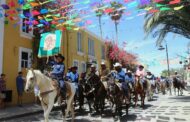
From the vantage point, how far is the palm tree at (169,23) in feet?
67.7

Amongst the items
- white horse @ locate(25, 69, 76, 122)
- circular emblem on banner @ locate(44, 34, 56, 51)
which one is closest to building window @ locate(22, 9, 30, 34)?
circular emblem on banner @ locate(44, 34, 56, 51)

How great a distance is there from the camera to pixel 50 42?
1434 cm

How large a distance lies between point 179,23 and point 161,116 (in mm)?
10190

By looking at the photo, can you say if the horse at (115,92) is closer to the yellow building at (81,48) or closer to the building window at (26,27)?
the building window at (26,27)

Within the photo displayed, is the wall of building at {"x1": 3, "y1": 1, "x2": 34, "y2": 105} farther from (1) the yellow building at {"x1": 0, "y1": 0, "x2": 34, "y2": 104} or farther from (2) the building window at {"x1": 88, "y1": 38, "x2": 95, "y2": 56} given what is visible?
(2) the building window at {"x1": 88, "y1": 38, "x2": 95, "y2": 56}

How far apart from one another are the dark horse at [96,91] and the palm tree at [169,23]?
9.11m

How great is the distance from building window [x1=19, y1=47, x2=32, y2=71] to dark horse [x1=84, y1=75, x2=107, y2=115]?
7302 mm

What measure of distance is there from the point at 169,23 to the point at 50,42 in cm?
1060

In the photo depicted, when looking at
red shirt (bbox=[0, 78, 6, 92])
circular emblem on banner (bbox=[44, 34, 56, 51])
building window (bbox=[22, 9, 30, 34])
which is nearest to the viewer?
circular emblem on banner (bbox=[44, 34, 56, 51])

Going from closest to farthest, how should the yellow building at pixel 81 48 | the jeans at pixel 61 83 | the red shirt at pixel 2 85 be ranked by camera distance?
the jeans at pixel 61 83 < the red shirt at pixel 2 85 < the yellow building at pixel 81 48

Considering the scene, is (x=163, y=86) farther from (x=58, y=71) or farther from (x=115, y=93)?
(x=58, y=71)

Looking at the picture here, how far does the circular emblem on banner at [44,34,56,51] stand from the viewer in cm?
1418

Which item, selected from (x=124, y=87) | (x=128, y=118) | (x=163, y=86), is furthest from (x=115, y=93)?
(x=163, y=86)

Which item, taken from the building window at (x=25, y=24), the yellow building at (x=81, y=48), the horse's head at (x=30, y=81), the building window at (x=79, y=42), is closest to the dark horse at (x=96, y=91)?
the horse's head at (x=30, y=81)
